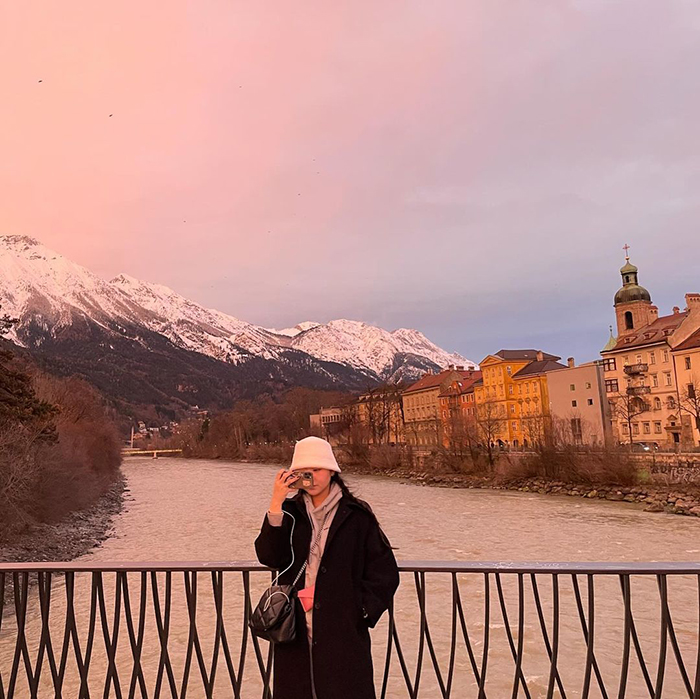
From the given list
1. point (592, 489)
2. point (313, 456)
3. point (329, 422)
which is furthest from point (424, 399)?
point (313, 456)

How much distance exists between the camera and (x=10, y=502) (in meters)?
23.5

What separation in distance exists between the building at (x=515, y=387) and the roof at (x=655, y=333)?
1168 cm

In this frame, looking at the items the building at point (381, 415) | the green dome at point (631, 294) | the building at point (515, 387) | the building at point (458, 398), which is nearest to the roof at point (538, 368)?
the building at point (515, 387)

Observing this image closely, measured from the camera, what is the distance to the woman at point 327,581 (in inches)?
118

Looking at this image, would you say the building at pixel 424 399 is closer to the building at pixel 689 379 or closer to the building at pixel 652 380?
the building at pixel 652 380

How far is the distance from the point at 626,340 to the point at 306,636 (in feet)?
194

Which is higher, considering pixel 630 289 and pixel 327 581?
pixel 630 289

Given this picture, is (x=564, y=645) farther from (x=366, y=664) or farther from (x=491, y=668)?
(x=366, y=664)

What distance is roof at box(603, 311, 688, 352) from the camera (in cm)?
5150

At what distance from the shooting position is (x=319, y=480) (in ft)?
10.4

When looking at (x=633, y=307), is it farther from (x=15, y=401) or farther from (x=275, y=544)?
(x=275, y=544)

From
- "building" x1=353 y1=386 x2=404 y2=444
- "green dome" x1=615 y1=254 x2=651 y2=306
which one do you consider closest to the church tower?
"green dome" x1=615 y1=254 x2=651 y2=306

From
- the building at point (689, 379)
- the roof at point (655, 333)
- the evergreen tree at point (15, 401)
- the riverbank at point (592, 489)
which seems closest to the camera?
the evergreen tree at point (15, 401)

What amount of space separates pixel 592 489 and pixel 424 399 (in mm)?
50849
